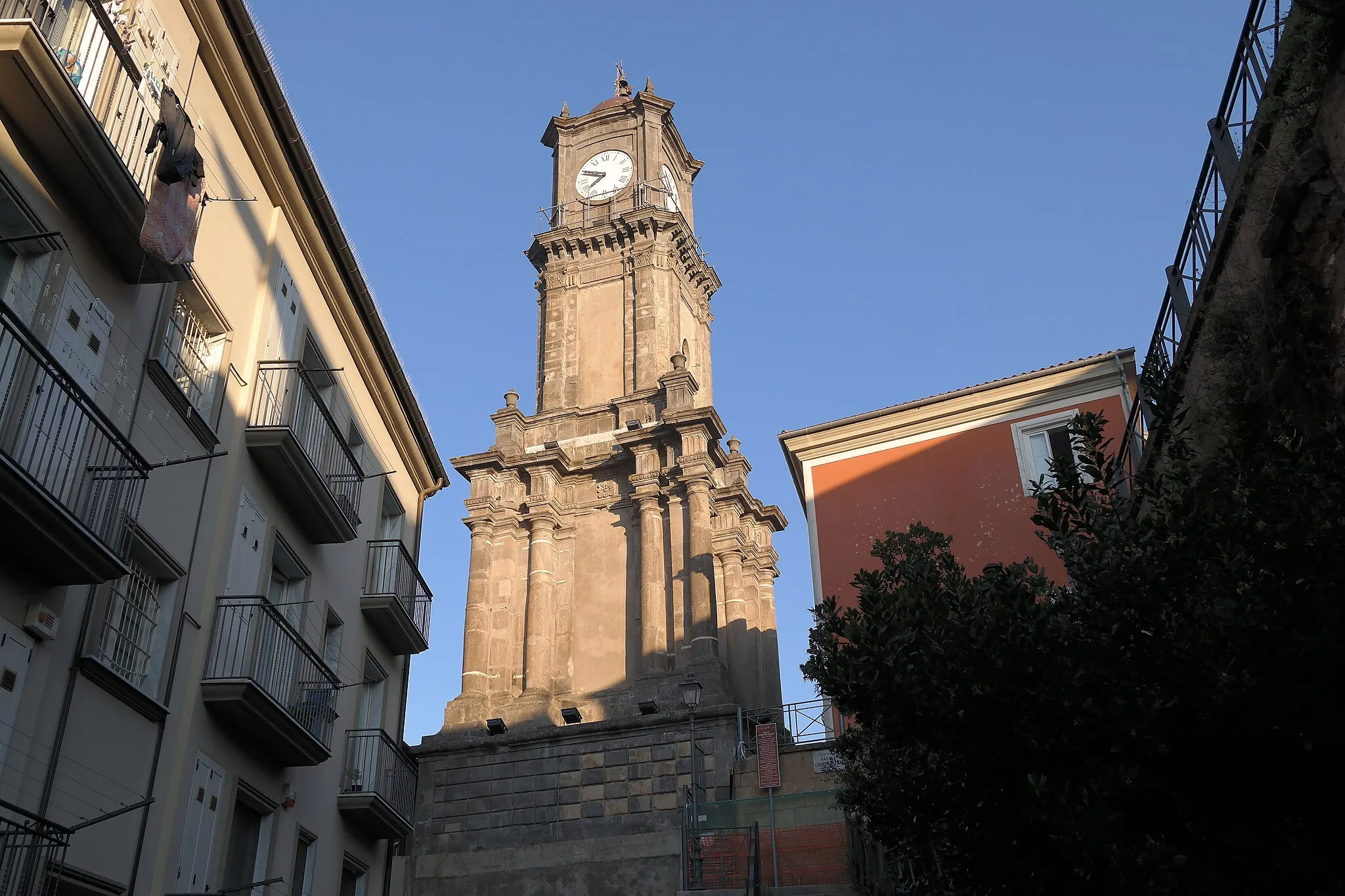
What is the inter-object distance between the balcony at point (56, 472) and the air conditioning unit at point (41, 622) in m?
0.22

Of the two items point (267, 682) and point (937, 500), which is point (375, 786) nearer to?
point (267, 682)

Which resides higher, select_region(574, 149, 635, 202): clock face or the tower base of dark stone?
select_region(574, 149, 635, 202): clock face

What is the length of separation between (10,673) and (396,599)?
8.58m

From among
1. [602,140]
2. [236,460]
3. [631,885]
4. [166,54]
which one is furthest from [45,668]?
[602,140]

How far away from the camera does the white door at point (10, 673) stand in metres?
9.13

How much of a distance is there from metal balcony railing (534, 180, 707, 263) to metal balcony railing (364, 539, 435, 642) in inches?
813

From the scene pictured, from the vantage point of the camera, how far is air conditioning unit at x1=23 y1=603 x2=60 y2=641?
31.1 feet

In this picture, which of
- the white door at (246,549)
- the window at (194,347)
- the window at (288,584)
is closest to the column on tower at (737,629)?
the window at (288,584)

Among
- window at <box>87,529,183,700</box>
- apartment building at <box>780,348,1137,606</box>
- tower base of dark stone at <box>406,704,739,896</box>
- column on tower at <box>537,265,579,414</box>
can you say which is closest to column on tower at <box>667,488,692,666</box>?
tower base of dark stone at <box>406,704,739,896</box>

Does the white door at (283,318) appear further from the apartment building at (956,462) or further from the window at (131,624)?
the apartment building at (956,462)

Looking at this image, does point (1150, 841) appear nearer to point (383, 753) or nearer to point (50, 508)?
point (50, 508)

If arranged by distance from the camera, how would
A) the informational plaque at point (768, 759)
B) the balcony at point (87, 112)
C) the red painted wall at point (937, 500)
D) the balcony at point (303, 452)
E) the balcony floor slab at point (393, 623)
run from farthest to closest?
the red painted wall at point (937, 500), the informational plaque at point (768, 759), the balcony floor slab at point (393, 623), the balcony at point (303, 452), the balcony at point (87, 112)

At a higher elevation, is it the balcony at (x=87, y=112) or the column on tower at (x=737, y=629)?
the column on tower at (x=737, y=629)

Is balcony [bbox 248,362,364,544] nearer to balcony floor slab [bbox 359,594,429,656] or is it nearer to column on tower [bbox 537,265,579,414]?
balcony floor slab [bbox 359,594,429,656]
